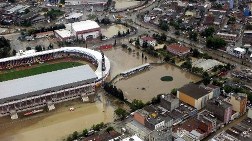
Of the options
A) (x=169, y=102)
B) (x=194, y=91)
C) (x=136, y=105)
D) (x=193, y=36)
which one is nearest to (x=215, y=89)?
(x=194, y=91)

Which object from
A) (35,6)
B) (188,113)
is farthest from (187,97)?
(35,6)

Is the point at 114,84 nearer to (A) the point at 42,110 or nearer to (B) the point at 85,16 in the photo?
(A) the point at 42,110

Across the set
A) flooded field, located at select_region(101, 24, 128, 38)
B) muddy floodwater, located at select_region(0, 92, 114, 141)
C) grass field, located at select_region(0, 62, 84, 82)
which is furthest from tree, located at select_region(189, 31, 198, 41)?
muddy floodwater, located at select_region(0, 92, 114, 141)

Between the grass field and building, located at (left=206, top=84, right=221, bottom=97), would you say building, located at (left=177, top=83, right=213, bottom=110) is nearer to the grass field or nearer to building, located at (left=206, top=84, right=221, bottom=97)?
building, located at (left=206, top=84, right=221, bottom=97)

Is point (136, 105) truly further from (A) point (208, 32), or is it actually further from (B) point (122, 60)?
(A) point (208, 32)

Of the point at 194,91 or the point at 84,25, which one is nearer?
the point at 194,91
